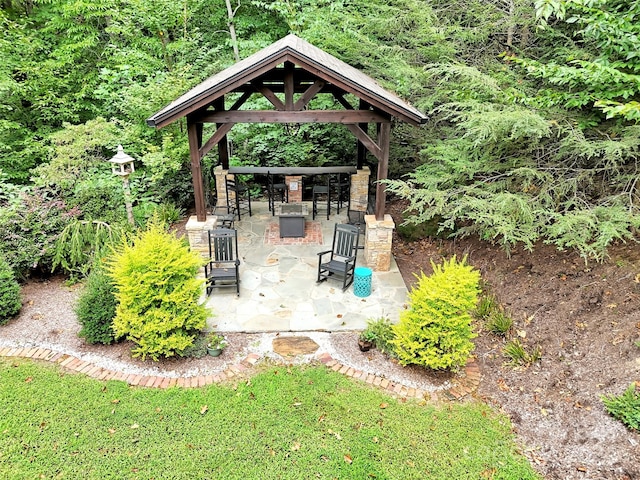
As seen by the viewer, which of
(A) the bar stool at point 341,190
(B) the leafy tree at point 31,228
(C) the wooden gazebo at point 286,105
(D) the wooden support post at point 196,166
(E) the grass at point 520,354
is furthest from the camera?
(A) the bar stool at point 341,190

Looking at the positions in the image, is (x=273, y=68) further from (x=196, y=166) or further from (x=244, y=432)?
(x=244, y=432)

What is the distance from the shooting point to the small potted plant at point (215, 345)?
560cm

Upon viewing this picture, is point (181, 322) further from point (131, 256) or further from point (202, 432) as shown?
point (202, 432)

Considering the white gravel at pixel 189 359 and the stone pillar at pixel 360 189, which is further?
the stone pillar at pixel 360 189

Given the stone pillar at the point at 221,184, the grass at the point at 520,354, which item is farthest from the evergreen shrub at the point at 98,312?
the grass at the point at 520,354

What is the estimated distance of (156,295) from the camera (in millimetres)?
5246

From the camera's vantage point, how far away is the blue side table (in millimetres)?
6898

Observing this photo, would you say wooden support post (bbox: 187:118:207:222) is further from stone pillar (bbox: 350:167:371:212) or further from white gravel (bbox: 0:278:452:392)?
stone pillar (bbox: 350:167:371:212)

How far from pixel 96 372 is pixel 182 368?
1.09 meters

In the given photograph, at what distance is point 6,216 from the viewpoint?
6871 millimetres

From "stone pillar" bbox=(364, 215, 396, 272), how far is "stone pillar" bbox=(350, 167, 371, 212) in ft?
8.59

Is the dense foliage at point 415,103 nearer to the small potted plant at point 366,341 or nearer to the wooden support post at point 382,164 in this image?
the wooden support post at point 382,164

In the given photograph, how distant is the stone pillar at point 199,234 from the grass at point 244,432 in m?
3.01

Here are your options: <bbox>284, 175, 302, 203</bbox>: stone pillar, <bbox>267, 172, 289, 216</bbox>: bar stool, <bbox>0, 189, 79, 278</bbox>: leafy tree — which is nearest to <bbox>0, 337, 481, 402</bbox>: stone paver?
<bbox>0, 189, 79, 278</bbox>: leafy tree
